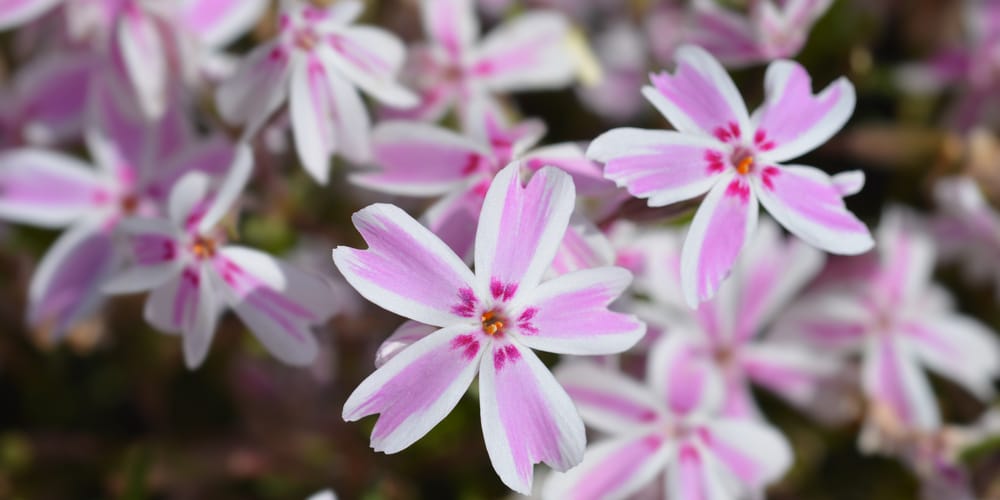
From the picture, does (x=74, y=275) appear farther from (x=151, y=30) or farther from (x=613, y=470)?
(x=613, y=470)

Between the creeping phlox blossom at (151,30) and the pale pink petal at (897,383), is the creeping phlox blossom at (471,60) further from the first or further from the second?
the pale pink petal at (897,383)

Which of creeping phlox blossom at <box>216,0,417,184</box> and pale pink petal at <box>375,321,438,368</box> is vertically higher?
creeping phlox blossom at <box>216,0,417,184</box>

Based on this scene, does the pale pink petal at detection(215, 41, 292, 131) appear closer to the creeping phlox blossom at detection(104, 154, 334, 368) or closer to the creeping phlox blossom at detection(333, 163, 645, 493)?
the creeping phlox blossom at detection(104, 154, 334, 368)

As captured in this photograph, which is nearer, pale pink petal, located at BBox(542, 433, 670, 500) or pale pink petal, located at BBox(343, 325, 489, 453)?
pale pink petal, located at BBox(343, 325, 489, 453)

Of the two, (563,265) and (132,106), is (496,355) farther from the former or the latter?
(132,106)

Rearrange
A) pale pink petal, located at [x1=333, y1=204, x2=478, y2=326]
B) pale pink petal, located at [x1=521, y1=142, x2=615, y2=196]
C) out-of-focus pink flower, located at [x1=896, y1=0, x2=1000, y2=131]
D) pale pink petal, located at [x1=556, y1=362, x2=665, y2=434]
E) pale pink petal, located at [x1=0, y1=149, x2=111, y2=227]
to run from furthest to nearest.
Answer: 1. out-of-focus pink flower, located at [x1=896, y1=0, x2=1000, y2=131]
2. pale pink petal, located at [x1=0, y1=149, x2=111, y2=227]
3. pale pink petal, located at [x1=556, y1=362, x2=665, y2=434]
4. pale pink petal, located at [x1=521, y1=142, x2=615, y2=196]
5. pale pink petal, located at [x1=333, y1=204, x2=478, y2=326]

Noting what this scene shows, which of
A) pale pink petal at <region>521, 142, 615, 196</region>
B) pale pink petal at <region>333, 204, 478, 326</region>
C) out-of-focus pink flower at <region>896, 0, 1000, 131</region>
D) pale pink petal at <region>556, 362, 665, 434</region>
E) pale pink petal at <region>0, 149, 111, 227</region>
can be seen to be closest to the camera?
pale pink petal at <region>333, 204, 478, 326</region>

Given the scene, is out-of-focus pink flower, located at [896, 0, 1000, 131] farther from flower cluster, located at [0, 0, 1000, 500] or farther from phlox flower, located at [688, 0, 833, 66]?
phlox flower, located at [688, 0, 833, 66]

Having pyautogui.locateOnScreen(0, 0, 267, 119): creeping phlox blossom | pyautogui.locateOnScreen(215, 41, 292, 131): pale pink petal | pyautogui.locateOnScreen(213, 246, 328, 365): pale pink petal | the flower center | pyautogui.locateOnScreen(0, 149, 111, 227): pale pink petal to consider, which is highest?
pyautogui.locateOnScreen(0, 0, 267, 119): creeping phlox blossom

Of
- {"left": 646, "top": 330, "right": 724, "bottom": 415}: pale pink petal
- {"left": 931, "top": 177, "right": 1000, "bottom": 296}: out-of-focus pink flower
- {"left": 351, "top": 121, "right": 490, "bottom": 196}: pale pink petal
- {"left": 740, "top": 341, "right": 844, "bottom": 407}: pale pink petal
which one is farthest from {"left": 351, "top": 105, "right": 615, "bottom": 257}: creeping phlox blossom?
{"left": 931, "top": 177, "right": 1000, "bottom": 296}: out-of-focus pink flower
